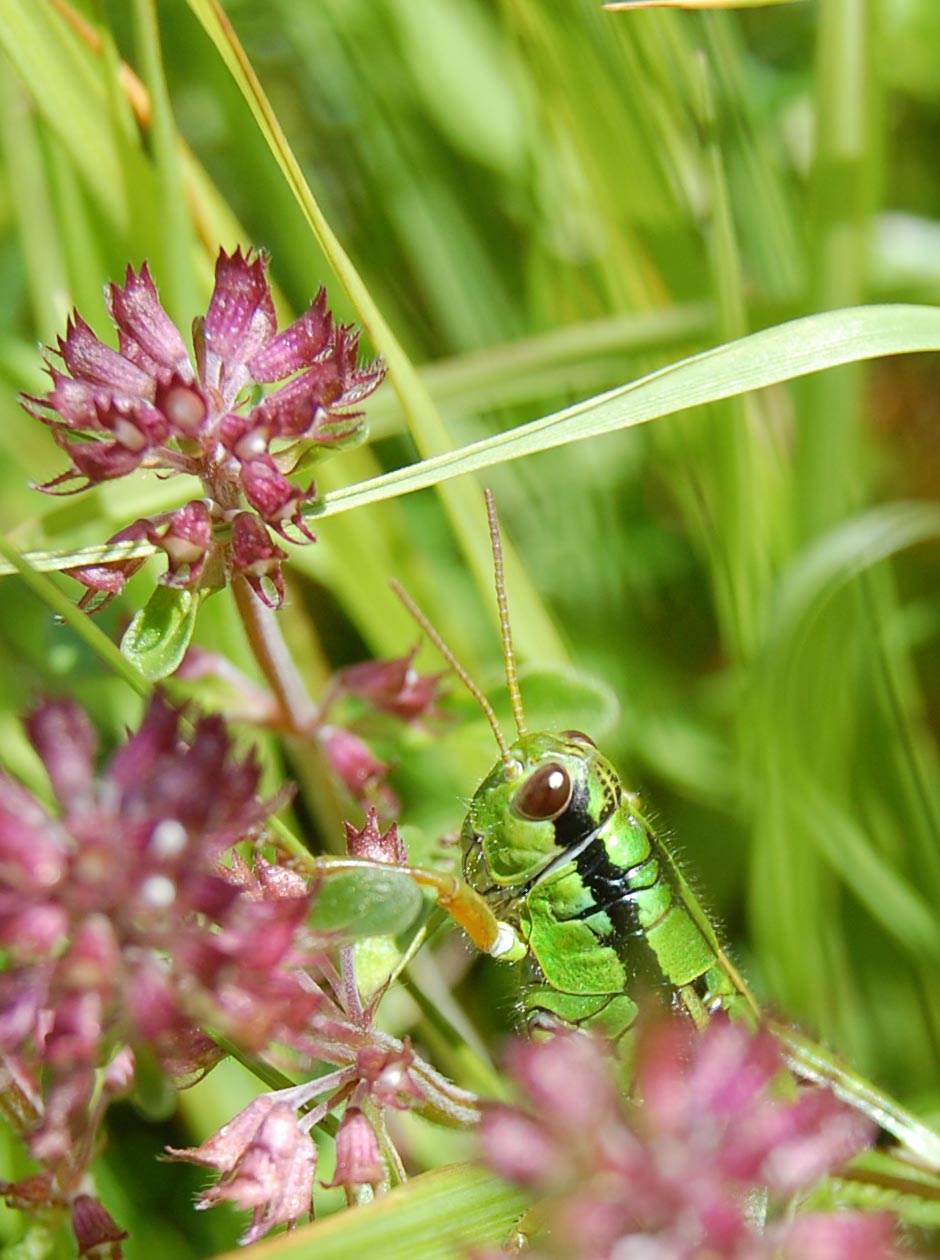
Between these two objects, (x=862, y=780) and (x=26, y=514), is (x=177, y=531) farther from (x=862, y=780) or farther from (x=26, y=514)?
(x=862, y=780)

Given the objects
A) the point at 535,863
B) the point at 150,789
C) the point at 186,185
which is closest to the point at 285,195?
the point at 186,185

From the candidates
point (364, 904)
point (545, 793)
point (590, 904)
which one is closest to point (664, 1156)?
point (364, 904)

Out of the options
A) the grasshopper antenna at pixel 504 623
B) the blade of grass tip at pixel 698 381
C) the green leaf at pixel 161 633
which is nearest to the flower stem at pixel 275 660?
the green leaf at pixel 161 633

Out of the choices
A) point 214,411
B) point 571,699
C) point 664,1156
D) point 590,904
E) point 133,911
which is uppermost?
point 214,411

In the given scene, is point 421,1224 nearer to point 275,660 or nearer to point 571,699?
point 275,660

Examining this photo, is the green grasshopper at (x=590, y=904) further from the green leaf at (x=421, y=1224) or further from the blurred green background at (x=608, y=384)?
the green leaf at (x=421, y=1224)

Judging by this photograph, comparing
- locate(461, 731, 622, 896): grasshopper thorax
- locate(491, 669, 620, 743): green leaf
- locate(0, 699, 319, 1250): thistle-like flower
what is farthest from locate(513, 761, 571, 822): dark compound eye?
locate(0, 699, 319, 1250): thistle-like flower
